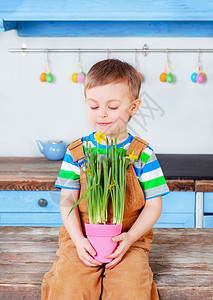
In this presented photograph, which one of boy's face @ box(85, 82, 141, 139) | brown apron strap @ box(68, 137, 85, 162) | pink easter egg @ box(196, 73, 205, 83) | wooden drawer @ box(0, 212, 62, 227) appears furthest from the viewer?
pink easter egg @ box(196, 73, 205, 83)

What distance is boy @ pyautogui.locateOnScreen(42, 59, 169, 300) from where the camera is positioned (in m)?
1.01

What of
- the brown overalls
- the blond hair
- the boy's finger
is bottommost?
the brown overalls

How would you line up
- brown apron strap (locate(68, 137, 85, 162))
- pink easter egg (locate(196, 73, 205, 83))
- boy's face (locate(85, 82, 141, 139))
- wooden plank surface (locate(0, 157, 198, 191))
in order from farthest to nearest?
pink easter egg (locate(196, 73, 205, 83))
wooden plank surface (locate(0, 157, 198, 191))
brown apron strap (locate(68, 137, 85, 162))
boy's face (locate(85, 82, 141, 139))

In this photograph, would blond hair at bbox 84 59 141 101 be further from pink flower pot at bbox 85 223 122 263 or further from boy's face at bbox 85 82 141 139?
pink flower pot at bbox 85 223 122 263

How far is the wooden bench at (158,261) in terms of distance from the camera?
1.05 meters

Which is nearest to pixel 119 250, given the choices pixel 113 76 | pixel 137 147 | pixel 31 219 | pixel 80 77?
pixel 137 147

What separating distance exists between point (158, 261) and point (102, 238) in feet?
0.91

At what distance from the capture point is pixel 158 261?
1.22 meters

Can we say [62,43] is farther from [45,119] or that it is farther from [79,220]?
[79,220]

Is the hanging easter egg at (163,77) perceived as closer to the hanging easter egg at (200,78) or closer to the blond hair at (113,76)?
the hanging easter egg at (200,78)

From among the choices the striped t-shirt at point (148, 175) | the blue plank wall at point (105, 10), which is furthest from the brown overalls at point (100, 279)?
the blue plank wall at point (105, 10)

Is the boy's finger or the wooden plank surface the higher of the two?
the boy's finger

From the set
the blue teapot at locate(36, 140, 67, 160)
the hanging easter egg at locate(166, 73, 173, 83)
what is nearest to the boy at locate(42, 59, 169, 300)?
the blue teapot at locate(36, 140, 67, 160)

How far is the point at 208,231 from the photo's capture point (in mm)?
1471
